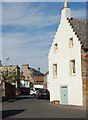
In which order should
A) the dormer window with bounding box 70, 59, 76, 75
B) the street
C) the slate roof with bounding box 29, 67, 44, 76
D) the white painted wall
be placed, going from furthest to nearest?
1. the slate roof with bounding box 29, 67, 44, 76
2. the dormer window with bounding box 70, 59, 76, 75
3. the white painted wall
4. the street

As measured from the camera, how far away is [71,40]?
118 feet

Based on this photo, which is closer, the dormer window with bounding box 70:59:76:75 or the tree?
the dormer window with bounding box 70:59:76:75

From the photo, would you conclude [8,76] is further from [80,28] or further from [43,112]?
[43,112]

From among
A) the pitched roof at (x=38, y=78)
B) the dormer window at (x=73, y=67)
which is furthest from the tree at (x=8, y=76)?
the dormer window at (x=73, y=67)

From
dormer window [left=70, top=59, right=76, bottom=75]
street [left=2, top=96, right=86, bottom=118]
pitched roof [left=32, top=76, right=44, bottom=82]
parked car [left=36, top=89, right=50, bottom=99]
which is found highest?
pitched roof [left=32, top=76, right=44, bottom=82]

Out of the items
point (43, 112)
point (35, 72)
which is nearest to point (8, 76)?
point (43, 112)

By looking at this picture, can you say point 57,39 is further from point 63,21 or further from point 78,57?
point 78,57

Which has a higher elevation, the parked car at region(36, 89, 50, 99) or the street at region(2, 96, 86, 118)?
the parked car at region(36, 89, 50, 99)

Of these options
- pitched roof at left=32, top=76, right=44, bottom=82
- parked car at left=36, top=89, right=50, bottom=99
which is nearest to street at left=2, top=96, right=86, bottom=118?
parked car at left=36, top=89, right=50, bottom=99

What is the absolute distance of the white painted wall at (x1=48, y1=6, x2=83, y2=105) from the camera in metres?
33.4

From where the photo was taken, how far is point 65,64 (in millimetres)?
36438

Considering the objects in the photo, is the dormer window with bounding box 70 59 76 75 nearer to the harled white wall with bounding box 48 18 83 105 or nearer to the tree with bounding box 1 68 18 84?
the harled white wall with bounding box 48 18 83 105

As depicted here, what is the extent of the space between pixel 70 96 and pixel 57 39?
26.0 ft

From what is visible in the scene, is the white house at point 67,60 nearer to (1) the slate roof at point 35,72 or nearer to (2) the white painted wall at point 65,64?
(2) the white painted wall at point 65,64
